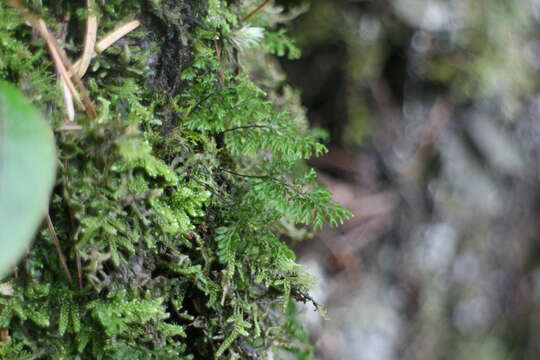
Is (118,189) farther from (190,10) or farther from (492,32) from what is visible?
(492,32)

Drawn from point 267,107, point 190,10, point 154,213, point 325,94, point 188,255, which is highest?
point 190,10

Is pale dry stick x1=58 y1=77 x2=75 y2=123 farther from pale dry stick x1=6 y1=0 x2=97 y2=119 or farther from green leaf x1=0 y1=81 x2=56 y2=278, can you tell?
green leaf x1=0 y1=81 x2=56 y2=278

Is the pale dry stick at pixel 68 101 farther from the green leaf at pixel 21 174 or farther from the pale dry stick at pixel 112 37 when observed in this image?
the green leaf at pixel 21 174

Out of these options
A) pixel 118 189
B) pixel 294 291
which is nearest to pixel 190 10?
pixel 118 189

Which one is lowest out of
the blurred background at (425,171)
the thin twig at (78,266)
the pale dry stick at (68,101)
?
the blurred background at (425,171)

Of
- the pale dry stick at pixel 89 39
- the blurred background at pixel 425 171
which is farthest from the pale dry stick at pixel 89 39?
the blurred background at pixel 425 171
